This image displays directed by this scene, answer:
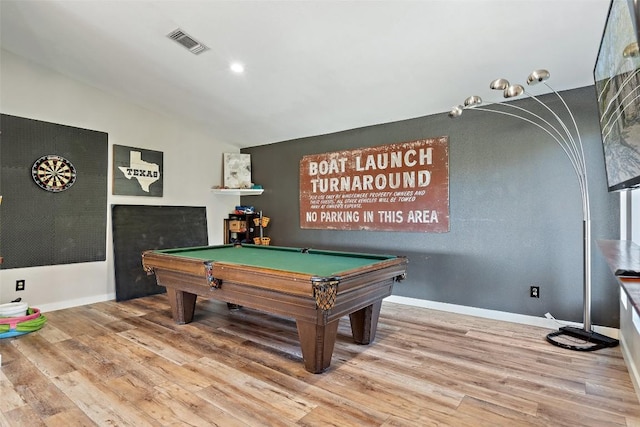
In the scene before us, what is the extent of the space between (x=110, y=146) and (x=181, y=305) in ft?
8.74

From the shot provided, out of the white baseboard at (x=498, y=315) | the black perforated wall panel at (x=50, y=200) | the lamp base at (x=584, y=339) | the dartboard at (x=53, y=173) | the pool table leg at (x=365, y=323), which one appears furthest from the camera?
the dartboard at (x=53, y=173)

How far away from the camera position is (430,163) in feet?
13.4

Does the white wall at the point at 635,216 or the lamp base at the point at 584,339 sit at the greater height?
the white wall at the point at 635,216

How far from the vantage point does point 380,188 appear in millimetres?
4461

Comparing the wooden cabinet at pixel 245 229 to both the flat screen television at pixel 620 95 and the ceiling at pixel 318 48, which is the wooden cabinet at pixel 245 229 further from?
the flat screen television at pixel 620 95

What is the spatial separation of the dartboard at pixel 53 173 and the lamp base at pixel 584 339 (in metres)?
5.56

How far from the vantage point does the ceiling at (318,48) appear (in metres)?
Result: 2.58

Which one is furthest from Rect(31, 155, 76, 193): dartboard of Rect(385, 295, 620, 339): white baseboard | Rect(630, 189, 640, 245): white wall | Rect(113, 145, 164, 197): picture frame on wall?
Rect(630, 189, 640, 245): white wall

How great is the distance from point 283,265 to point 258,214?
128 inches

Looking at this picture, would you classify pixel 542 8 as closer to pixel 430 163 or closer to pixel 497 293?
pixel 430 163

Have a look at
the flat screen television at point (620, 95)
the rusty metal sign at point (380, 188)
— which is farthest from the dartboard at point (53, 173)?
the flat screen television at point (620, 95)

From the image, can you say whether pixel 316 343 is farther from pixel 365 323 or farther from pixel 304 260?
A: pixel 304 260

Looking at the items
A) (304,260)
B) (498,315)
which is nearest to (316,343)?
(304,260)

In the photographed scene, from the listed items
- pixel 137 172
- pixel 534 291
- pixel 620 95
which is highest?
pixel 137 172
